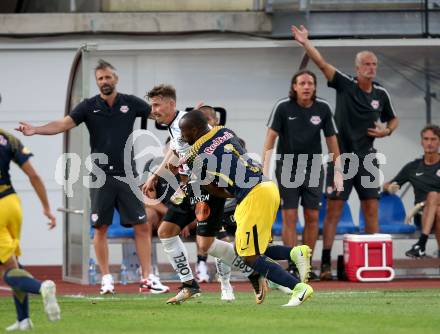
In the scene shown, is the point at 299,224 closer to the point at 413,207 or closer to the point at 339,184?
the point at 413,207

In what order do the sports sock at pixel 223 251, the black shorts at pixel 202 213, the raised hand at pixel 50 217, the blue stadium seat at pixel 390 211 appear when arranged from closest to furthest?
the raised hand at pixel 50 217
the black shorts at pixel 202 213
the sports sock at pixel 223 251
the blue stadium seat at pixel 390 211

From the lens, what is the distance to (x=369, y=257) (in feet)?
53.5

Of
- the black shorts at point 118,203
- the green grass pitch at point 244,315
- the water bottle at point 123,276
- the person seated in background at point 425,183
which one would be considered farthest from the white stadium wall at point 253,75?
the green grass pitch at point 244,315

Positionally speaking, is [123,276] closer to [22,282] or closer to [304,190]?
[304,190]

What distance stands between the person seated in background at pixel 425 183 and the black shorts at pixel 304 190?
5.13ft

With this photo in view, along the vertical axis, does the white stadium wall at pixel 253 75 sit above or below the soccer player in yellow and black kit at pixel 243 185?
above

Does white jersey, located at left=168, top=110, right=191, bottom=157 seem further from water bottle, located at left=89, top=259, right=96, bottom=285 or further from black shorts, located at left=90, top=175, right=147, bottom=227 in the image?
water bottle, located at left=89, top=259, right=96, bottom=285

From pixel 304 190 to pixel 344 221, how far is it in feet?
5.02

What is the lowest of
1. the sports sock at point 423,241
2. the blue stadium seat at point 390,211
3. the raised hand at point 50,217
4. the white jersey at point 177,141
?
the sports sock at point 423,241

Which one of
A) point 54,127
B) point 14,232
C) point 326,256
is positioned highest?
point 54,127

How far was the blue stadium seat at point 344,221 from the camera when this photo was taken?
1722 centimetres

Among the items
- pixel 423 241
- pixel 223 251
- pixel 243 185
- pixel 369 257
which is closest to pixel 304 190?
pixel 369 257

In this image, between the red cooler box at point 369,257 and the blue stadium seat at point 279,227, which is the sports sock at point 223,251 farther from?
the blue stadium seat at point 279,227

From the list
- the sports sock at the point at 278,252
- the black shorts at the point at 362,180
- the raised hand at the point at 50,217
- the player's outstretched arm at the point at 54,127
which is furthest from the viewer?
the black shorts at the point at 362,180
